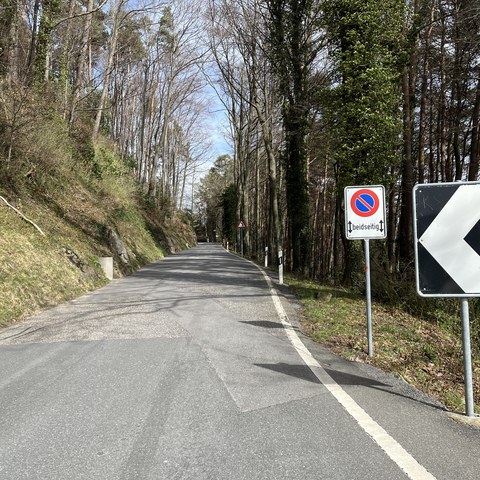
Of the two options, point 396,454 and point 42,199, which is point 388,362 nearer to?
point 396,454

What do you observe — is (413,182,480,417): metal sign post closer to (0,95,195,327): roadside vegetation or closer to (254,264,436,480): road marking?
(254,264,436,480): road marking

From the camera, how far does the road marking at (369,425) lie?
2.88m

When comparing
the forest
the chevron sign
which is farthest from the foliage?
the chevron sign

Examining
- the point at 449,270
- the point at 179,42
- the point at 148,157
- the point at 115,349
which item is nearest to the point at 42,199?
the point at 115,349

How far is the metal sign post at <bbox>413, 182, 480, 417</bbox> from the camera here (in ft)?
12.7

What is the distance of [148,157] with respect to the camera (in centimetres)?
4344

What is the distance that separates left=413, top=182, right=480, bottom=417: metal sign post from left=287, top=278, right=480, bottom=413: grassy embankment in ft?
3.68

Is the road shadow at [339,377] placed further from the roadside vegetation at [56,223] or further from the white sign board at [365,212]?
the roadside vegetation at [56,223]

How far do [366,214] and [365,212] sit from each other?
0.03 meters

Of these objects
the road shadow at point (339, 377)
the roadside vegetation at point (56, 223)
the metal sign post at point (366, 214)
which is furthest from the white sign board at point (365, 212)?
the roadside vegetation at point (56, 223)

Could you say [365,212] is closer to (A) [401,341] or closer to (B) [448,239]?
(A) [401,341]

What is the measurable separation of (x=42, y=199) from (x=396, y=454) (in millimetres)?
14267

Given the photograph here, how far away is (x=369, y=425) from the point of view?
3566 mm

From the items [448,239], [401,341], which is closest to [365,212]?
[401,341]
